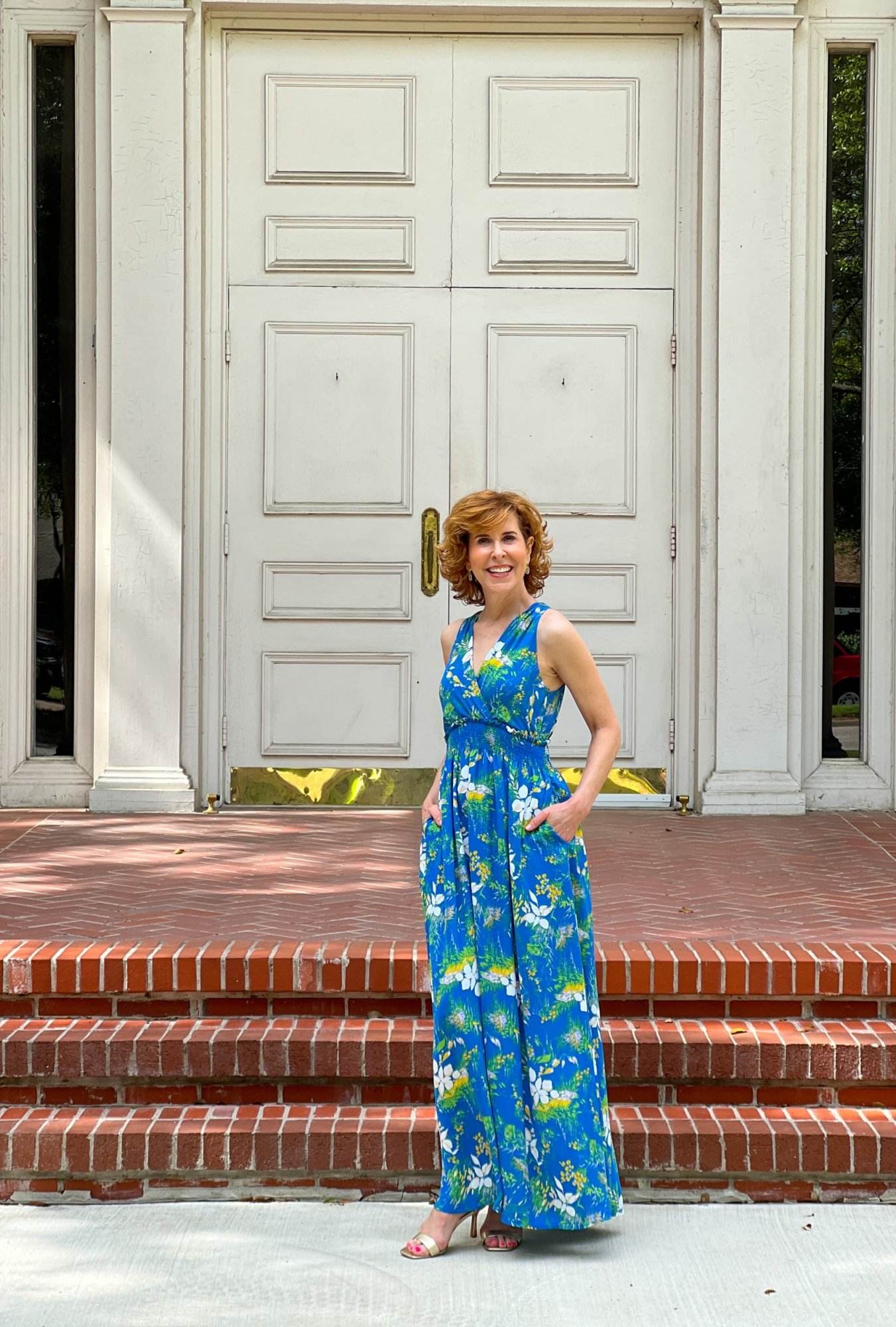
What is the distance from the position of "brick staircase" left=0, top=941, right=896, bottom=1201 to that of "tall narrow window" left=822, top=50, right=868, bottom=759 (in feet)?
10.2

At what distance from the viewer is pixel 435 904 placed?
355 cm

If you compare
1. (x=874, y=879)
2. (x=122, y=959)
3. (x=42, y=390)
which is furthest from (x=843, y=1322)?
(x=42, y=390)

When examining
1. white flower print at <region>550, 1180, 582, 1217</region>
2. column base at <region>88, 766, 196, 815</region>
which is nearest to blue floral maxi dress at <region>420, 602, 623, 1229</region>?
white flower print at <region>550, 1180, 582, 1217</region>

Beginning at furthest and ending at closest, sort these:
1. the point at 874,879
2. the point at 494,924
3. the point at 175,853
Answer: the point at 175,853, the point at 874,879, the point at 494,924

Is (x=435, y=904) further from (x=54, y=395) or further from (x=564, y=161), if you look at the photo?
(x=564, y=161)

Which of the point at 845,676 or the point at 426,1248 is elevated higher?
the point at 845,676

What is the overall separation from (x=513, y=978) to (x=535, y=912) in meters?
0.16

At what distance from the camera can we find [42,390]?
734 cm

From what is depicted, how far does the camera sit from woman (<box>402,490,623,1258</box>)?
3.46m

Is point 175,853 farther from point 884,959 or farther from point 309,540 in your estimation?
point 884,959

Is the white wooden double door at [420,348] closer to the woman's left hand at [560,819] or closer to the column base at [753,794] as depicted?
the column base at [753,794]

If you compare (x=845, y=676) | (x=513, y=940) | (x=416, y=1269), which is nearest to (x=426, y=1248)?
(x=416, y=1269)

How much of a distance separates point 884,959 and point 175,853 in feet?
9.63

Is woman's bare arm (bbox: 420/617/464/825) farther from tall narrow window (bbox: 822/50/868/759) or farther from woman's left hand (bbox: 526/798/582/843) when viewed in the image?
tall narrow window (bbox: 822/50/868/759)
